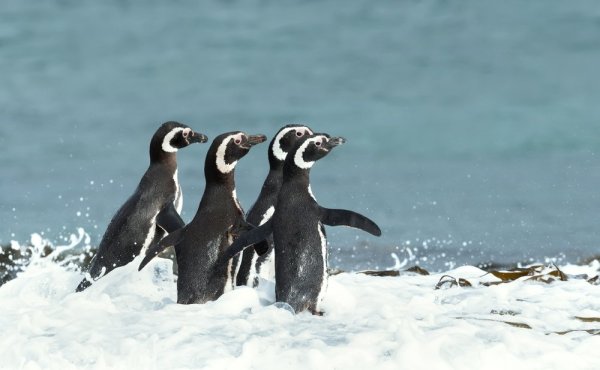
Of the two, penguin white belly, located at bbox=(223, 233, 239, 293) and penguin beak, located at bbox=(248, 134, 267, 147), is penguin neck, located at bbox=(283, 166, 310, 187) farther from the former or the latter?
penguin white belly, located at bbox=(223, 233, 239, 293)

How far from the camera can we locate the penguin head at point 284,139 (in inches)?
323

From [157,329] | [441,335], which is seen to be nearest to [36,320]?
[157,329]

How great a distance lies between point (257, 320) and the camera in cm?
652

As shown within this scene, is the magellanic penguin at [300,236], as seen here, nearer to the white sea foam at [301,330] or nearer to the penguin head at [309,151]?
the penguin head at [309,151]

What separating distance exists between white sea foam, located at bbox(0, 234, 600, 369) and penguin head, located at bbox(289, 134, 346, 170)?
84 cm

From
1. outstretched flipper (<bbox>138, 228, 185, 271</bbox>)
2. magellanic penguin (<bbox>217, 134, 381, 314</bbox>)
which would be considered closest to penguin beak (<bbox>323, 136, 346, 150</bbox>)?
magellanic penguin (<bbox>217, 134, 381, 314</bbox>)

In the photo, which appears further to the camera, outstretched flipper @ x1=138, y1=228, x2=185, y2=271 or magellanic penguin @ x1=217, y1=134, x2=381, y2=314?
outstretched flipper @ x1=138, y1=228, x2=185, y2=271

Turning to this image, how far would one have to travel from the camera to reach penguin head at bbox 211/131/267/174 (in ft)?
23.9

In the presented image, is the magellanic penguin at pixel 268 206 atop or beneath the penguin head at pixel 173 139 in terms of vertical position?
beneath

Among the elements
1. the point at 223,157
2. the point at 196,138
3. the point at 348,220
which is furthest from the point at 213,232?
the point at 196,138

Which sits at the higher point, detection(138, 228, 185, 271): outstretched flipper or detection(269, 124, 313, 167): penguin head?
detection(269, 124, 313, 167): penguin head

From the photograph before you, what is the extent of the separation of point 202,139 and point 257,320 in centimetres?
241

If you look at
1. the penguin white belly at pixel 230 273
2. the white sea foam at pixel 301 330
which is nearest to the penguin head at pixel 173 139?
the white sea foam at pixel 301 330

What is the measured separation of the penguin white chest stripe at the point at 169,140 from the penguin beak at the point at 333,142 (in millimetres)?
1804
